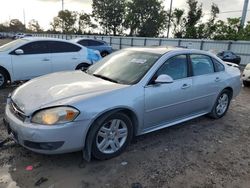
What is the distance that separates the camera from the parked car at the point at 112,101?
3086mm

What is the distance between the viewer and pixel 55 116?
3053 mm

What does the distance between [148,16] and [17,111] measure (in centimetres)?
5154

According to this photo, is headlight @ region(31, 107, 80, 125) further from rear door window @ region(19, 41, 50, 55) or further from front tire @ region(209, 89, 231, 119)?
rear door window @ region(19, 41, 50, 55)

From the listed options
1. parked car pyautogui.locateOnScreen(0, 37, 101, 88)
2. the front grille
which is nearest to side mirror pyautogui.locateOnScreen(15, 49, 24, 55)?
parked car pyautogui.locateOnScreen(0, 37, 101, 88)

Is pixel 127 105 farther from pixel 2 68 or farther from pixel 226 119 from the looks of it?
pixel 2 68

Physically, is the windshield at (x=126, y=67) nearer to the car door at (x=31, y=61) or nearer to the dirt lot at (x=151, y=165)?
the dirt lot at (x=151, y=165)

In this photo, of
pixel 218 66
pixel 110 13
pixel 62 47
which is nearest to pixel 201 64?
pixel 218 66

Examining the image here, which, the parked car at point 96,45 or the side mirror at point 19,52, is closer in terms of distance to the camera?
the side mirror at point 19,52

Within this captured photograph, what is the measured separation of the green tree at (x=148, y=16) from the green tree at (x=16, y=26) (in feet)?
214

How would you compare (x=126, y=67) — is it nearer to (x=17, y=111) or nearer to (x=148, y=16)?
(x=17, y=111)

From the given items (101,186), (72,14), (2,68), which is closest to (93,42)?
(2,68)

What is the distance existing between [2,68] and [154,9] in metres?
48.1

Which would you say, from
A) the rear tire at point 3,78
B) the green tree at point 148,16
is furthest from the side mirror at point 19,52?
the green tree at point 148,16

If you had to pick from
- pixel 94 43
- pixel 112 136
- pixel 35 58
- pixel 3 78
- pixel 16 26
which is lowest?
pixel 16 26
